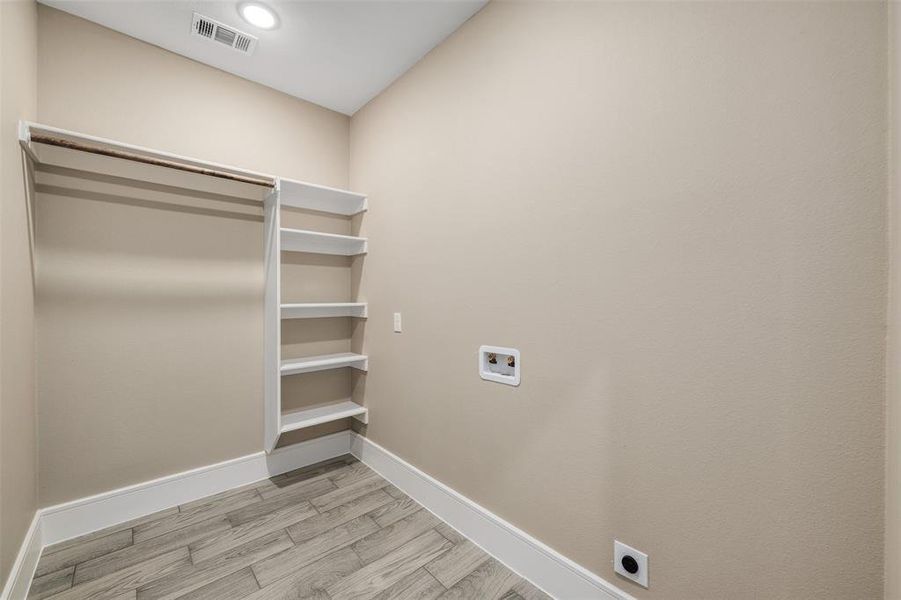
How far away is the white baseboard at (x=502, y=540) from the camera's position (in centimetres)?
140

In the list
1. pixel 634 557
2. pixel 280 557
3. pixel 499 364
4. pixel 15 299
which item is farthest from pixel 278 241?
pixel 634 557

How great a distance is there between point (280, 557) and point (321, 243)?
71.7 inches

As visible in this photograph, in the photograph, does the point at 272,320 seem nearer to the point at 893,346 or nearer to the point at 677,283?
the point at 677,283

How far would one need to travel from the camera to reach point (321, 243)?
8.52 feet

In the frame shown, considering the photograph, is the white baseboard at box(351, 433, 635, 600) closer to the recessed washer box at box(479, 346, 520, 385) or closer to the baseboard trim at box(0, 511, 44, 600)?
the recessed washer box at box(479, 346, 520, 385)

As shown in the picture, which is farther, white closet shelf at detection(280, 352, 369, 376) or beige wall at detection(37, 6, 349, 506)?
white closet shelf at detection(280, 352, 369, 376)

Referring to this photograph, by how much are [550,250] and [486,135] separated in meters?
0.68

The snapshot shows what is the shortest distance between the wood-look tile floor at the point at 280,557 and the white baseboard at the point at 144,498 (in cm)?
6

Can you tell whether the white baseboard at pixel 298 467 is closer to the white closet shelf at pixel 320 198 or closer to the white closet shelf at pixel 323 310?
the white closet shelf at pixel 323 310

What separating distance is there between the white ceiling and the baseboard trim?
2.41 meters

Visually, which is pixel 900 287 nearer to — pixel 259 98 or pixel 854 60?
pixel 854 60

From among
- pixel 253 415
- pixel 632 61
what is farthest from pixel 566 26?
pixel 253 415

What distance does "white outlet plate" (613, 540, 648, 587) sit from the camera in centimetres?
124

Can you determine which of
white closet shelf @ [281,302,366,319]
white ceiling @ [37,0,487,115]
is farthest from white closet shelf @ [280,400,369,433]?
white ceiling @ [37,0,487,115]
